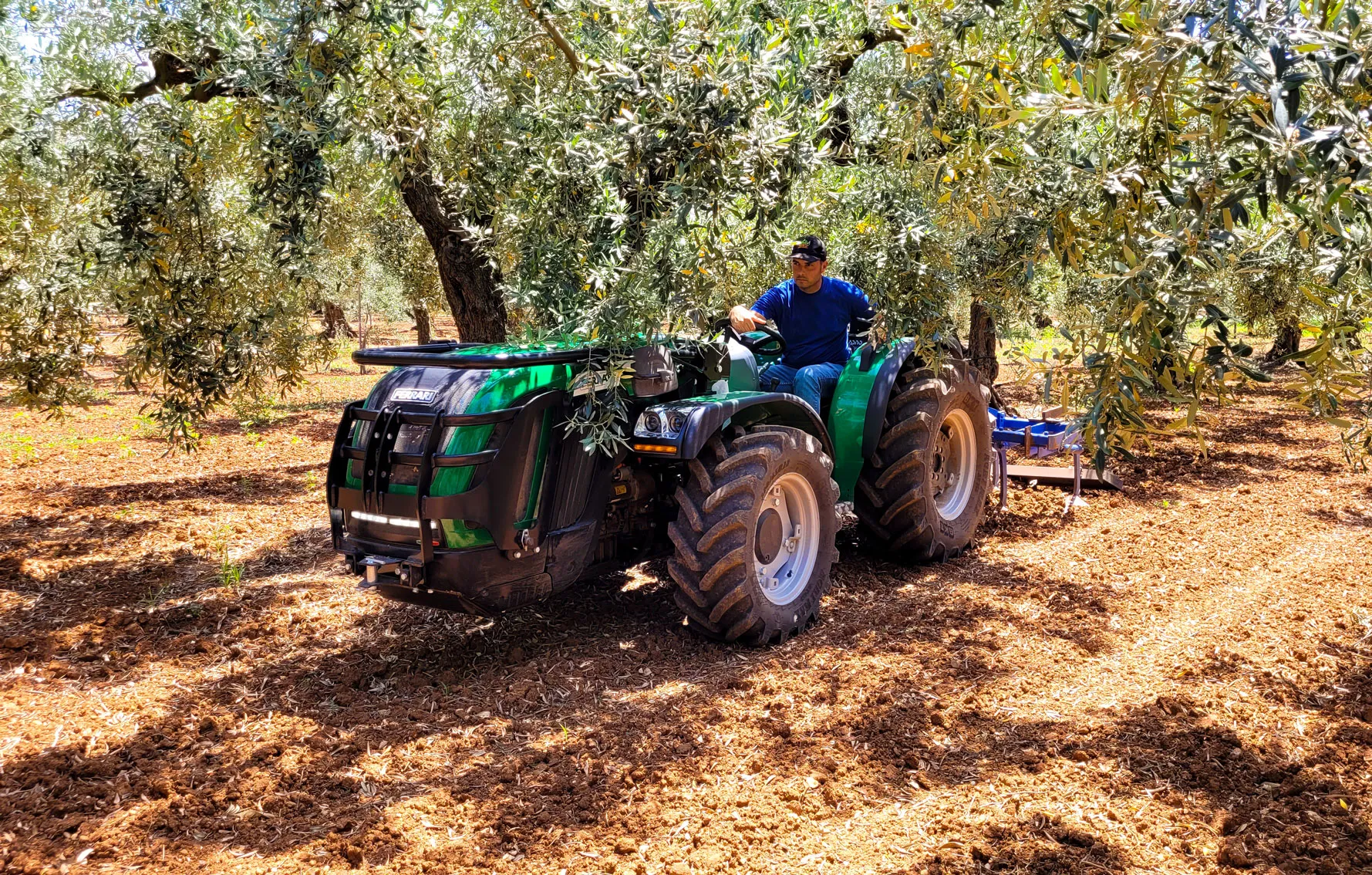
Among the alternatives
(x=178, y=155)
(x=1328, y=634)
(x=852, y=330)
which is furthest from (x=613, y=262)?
(x=1328, y=634)

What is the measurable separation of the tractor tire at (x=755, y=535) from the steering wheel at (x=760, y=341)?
0.91 meters

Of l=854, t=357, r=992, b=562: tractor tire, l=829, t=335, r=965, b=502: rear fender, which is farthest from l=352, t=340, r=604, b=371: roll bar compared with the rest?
l=854, t=357, r=992, b=562: tractor tire

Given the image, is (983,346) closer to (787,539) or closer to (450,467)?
(787,539)

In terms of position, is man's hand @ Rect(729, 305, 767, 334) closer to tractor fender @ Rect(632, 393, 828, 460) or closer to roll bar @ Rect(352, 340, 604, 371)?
tractor fender @ Rect(632, 393, 828, 460)

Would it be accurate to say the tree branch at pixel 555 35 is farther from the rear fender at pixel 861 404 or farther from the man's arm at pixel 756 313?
the rear fender at pixel 861 404

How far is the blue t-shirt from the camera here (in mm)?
5879

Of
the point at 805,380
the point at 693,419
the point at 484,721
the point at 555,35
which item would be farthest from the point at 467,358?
the point at 805,380

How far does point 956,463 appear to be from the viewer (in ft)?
22.0

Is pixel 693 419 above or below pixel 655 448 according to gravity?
above

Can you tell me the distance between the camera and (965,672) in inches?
180

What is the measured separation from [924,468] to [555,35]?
10.2 ft

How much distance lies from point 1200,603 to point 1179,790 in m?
2.31

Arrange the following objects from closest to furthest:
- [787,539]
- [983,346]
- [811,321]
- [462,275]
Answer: [787,539] < [811,321] < [462,275] < [983,346]

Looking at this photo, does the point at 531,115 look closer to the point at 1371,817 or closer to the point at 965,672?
the point at 965,672
